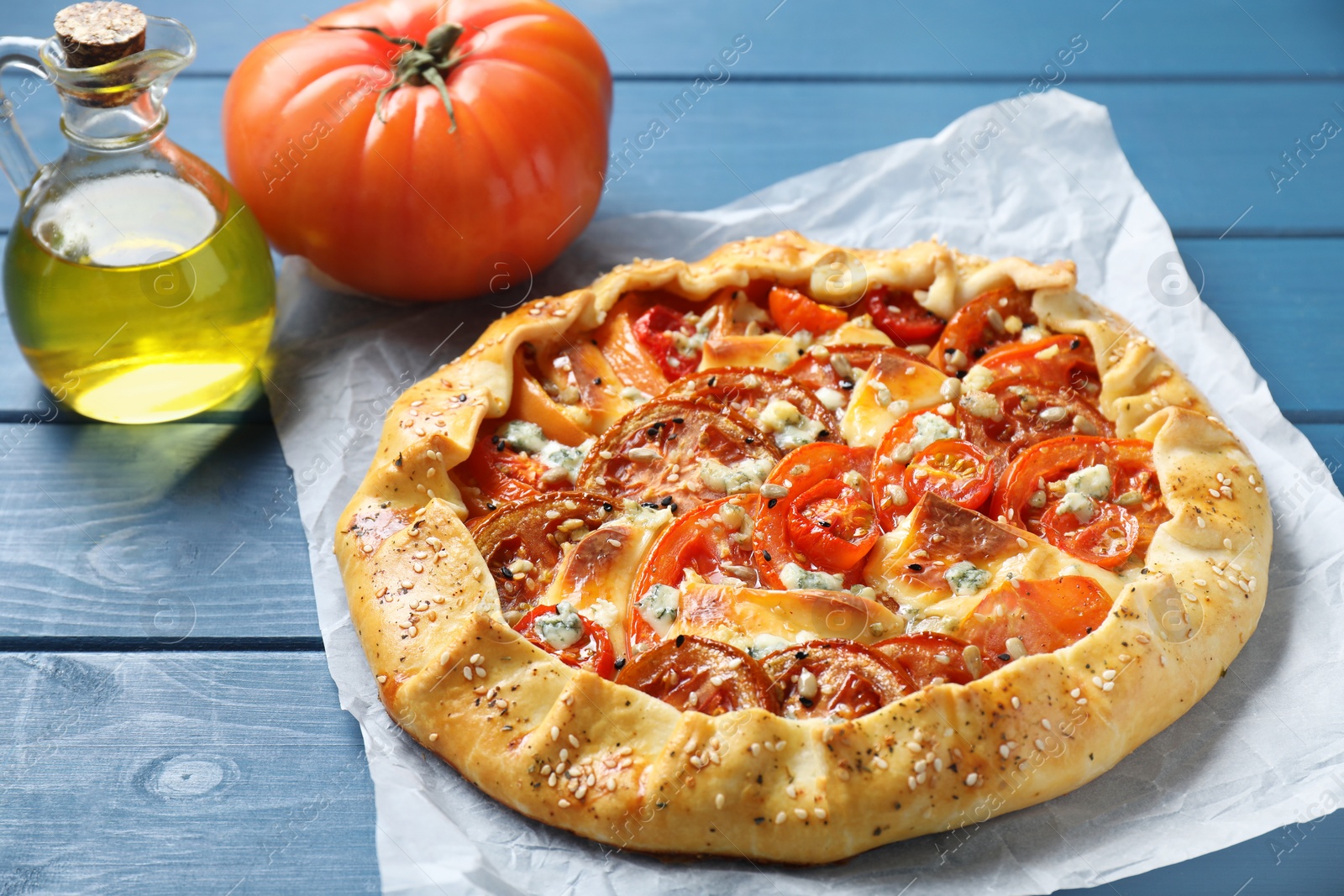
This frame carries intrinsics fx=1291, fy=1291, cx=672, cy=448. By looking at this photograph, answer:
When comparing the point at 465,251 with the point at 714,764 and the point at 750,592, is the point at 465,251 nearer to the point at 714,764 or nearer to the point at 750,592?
the point at 750,592

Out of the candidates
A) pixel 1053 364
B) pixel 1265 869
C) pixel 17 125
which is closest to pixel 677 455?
pixel 1053 364

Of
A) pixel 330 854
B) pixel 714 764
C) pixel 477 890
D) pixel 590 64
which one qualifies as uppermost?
pixel 590 64

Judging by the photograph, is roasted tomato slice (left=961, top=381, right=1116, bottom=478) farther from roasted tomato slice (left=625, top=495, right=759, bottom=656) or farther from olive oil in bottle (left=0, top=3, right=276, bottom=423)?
olive oil in bottle (left=0, top=3, right=276, bottom=423)

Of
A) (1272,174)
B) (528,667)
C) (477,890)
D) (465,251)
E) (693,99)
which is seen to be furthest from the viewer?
(693,99)

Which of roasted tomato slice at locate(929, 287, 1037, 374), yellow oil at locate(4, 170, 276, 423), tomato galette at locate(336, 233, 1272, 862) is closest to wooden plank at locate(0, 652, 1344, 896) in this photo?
tomato galette at locate(336, 233, 1272, 862)

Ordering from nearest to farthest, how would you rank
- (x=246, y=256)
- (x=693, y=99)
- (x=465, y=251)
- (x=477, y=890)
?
1. (x=477, y=890)
2. (x=246, y=256)
3. (x=465, y=251)
4. (x=693, y=99)

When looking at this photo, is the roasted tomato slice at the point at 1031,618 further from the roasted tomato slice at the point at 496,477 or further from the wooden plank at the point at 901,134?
the wooden plank at the point at 901,134

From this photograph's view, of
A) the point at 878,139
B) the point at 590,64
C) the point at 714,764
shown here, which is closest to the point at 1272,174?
the point at 878,139

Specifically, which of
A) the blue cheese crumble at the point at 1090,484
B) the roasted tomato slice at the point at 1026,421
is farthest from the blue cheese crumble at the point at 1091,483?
the roasted tomato slice at the point at 1026,421
